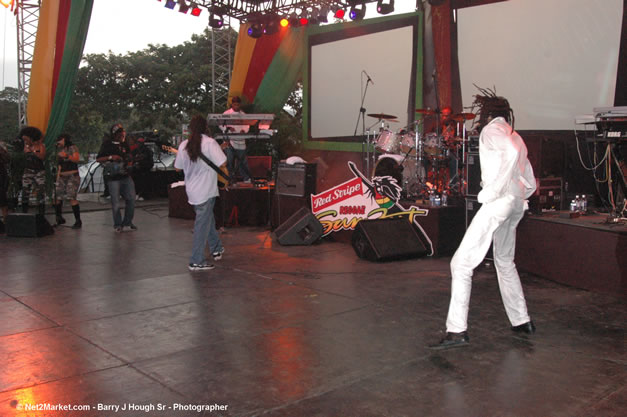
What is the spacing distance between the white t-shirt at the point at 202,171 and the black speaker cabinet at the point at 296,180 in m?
2.95

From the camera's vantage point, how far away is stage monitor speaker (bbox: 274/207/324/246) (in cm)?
862

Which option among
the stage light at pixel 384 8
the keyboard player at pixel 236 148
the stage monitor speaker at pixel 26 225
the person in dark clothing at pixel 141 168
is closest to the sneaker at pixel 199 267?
the stage monitor speaker at pixel 26 225

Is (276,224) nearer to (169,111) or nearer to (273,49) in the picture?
(273,49)

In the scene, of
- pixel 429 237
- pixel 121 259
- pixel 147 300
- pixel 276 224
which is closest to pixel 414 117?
pixel 276 224

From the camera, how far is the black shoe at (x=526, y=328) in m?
4.42

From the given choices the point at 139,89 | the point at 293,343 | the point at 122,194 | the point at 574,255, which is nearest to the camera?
the point at 293,343

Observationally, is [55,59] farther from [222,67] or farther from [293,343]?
[293,343]

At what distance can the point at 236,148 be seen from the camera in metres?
11.4

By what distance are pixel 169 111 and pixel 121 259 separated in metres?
22.2

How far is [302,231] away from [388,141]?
10.5ft

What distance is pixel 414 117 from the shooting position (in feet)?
42.3

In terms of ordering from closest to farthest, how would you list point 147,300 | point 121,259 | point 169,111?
point 147,300 → point 121,259 → point 169,111

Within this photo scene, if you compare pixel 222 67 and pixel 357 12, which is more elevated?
pixel 357 12

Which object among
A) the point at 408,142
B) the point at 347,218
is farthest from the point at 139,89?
the point at 347,218
